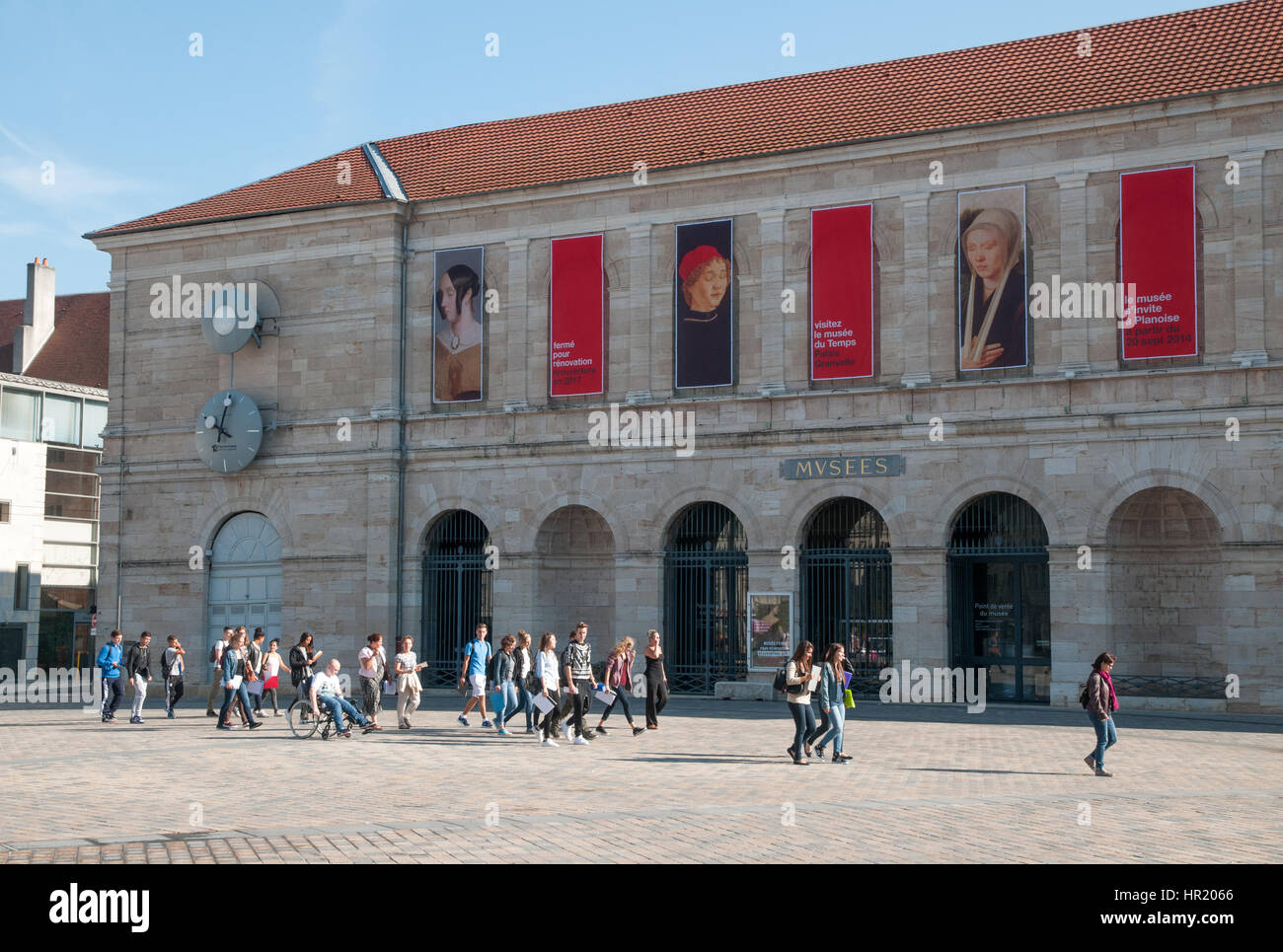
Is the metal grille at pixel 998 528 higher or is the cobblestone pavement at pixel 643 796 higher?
the metal grille at pixel 998 528

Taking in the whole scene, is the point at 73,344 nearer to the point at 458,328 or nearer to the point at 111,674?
the point at 458,328

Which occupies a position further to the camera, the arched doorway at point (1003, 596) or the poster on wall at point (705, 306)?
the poster on wall at point (705, 306)

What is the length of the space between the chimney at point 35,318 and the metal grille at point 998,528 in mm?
45500

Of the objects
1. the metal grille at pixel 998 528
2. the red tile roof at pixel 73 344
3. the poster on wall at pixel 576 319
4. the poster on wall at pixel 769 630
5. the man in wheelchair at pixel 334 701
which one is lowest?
the man in wheelchair at pixel 334 701

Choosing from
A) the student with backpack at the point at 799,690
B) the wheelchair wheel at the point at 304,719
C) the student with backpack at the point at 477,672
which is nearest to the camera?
the student with backpack at the point at 799,690

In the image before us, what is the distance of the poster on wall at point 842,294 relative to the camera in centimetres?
3253

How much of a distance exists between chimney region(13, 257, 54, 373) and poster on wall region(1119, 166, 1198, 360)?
158 ft

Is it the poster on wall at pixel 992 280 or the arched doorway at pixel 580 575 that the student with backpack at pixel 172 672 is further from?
the poster on wall at pixel 992 280

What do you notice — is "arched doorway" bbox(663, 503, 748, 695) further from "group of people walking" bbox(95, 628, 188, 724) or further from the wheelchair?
"group of people walking" bbox(95, 628, 188, 724)

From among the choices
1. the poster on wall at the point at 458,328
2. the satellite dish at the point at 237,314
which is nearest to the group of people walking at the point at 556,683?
the poster on wall at the point at 458,328

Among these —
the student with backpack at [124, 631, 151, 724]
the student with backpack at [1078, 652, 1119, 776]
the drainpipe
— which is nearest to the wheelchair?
the student with backpack at [124, 631, 151, 724]

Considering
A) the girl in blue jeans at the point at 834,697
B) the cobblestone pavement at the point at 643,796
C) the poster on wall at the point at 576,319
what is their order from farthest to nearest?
the poster on wall at the point at 576,319, the girl in blue jeans at the point at 834,697, the cobblestone pavement at the point at 643,796

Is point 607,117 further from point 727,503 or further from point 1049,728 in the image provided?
point 1049,728

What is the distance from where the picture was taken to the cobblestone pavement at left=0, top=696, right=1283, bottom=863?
1222 centimetres
